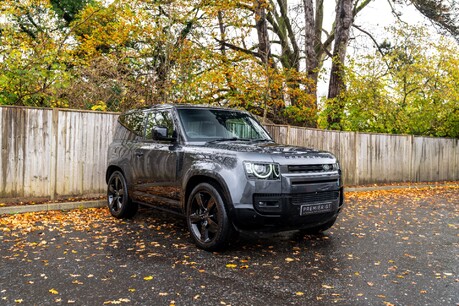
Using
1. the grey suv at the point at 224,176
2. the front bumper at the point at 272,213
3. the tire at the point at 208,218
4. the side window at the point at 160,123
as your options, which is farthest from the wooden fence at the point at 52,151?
the front bumper at the point at 272,213

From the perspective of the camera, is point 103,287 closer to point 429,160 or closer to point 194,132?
point 194,132

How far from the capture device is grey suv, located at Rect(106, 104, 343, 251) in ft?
15.8

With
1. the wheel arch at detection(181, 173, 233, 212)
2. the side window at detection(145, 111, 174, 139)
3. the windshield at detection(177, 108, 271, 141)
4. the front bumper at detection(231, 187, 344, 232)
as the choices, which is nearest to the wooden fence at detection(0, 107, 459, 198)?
the side window at detection(145, 111, 174, 139)

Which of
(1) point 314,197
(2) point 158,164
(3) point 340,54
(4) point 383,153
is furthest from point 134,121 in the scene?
(3) point 340,54

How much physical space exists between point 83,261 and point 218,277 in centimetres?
171

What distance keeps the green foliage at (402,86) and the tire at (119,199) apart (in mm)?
10070

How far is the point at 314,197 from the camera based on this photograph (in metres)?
5.11

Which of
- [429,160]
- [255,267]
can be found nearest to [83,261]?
[255,267]

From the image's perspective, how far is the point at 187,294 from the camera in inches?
146

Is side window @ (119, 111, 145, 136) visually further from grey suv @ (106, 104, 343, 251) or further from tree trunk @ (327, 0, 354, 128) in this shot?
tree trunk @ (327, 0, 354, 128)

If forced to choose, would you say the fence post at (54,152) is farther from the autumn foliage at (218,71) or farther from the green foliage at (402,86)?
the green foliage at (402,86)

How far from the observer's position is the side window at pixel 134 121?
23.0 feet

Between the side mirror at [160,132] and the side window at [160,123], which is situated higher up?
the side window at [160,123]

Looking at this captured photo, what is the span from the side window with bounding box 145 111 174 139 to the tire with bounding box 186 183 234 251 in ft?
3.55
